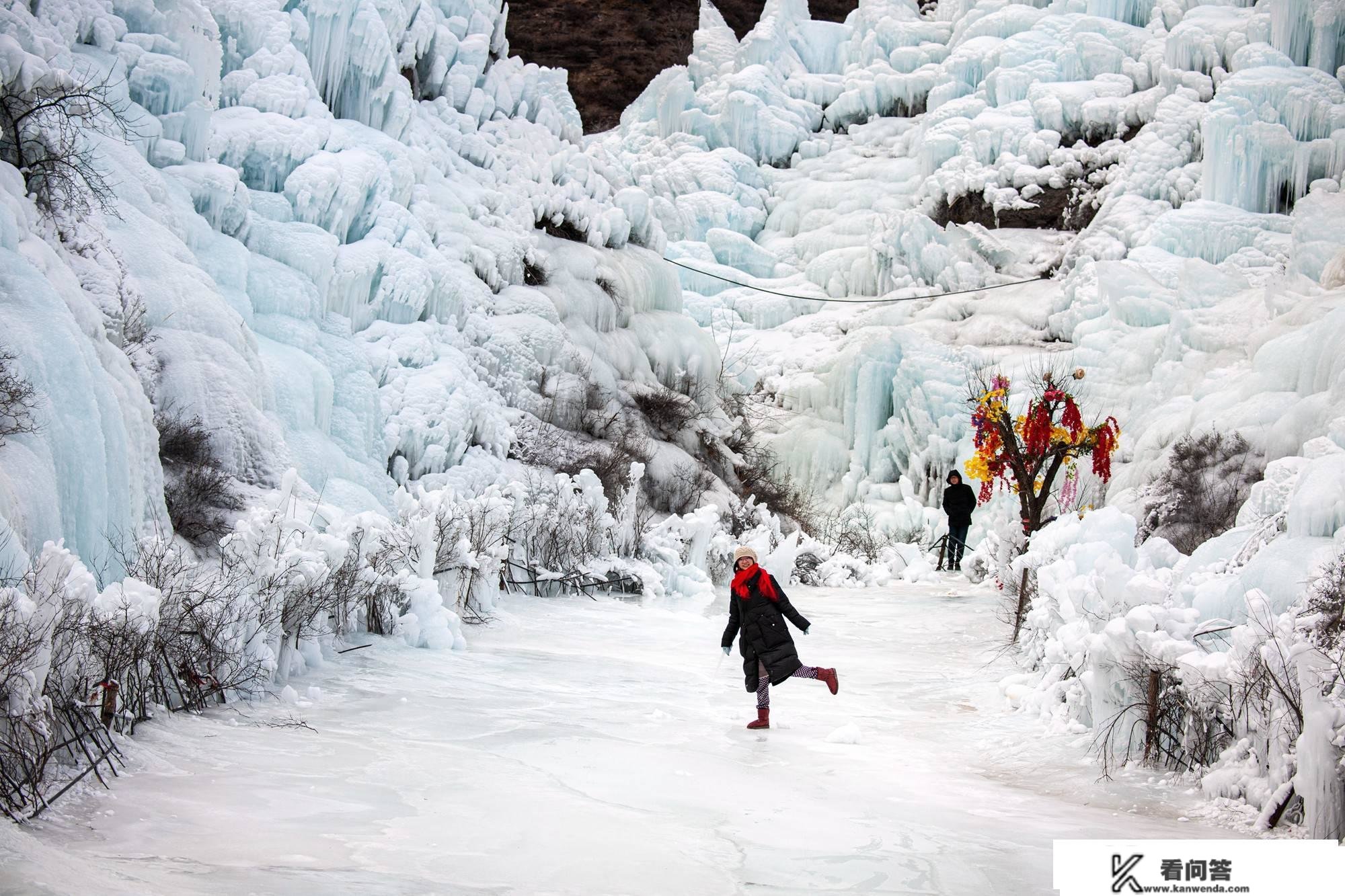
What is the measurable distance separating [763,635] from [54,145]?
21.0 ft

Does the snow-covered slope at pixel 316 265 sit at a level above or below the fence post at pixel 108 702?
above

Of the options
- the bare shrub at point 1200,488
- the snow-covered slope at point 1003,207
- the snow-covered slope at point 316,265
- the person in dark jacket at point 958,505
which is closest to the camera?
the snow-covered slope at point 316,265

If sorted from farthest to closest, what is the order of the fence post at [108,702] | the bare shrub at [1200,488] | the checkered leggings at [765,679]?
the bare shrub at [1200,488]
the checkered leggings at [765,679]
the fence post at [108,702]

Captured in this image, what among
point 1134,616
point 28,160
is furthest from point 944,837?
point 28,160

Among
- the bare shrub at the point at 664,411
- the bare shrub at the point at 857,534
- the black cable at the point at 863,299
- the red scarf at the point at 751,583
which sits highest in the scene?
the black cable at the point at 863,299

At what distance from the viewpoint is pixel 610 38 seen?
1703 inches

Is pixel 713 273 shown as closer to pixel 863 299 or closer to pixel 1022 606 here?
pixel 863 299

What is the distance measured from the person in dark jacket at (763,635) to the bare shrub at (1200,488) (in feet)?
28.5

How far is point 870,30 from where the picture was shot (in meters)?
38.2

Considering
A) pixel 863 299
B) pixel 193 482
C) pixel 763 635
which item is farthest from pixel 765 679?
pixel 863 299

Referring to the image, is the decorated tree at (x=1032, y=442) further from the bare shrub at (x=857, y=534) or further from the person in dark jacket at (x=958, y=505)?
the bare shrub at (x=857, y=534)

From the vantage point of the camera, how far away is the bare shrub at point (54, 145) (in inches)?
336

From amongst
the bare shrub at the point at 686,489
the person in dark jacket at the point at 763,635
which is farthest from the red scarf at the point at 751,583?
the bare shrub at the point at 686,489

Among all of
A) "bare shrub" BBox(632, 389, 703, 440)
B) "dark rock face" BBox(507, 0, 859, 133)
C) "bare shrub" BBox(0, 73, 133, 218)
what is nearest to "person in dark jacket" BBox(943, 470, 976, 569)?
"bare shrub" BBox(632, 389, 703, 440)
